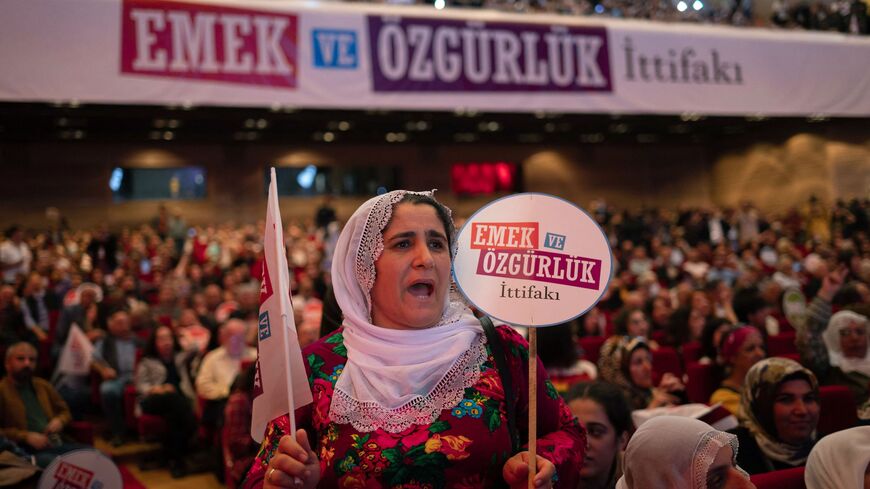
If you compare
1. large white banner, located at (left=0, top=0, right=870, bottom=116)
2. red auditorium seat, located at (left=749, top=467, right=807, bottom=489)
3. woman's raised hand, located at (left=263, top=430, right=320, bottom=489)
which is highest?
large white banner, located at (left=0, top=0, right=870, bottom=116)

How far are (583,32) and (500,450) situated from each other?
932cm

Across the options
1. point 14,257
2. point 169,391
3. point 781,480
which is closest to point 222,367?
point 169,391

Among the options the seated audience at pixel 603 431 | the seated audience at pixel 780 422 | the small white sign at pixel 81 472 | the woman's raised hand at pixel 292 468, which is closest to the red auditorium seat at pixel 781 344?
the seated audience at pixel 780 422

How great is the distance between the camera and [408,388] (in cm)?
145

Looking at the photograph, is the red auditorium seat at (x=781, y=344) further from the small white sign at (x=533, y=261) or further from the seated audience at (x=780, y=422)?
the small white sign at (x=533, y=261)

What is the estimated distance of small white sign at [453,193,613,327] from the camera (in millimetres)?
1502

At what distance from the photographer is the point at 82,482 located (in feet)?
8.36

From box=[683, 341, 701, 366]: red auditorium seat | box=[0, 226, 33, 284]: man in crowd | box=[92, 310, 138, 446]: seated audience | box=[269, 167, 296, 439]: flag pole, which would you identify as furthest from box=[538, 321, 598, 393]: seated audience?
box=[0, 226, 33, 284]: man in crowd

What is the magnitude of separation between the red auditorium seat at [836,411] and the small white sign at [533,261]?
2102 millimetres

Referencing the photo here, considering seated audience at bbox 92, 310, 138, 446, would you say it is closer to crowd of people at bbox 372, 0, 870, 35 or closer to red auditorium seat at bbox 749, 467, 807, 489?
red auditorium seat at bbox 749, 467, 807, 489

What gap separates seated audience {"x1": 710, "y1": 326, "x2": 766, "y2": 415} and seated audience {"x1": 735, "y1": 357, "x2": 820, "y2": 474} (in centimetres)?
66

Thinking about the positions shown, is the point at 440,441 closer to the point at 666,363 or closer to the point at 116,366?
the point at 666,363

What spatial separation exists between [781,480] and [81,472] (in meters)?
2.29

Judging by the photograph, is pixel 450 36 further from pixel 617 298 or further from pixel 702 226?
pixel 702 226
